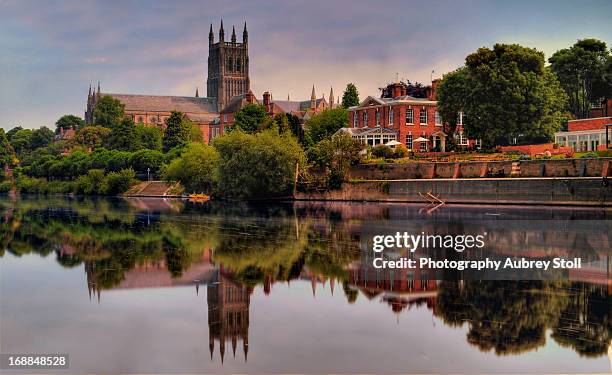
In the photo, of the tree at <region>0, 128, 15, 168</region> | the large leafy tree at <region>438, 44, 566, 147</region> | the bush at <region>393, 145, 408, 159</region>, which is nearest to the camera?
the large leafy tree at <region>438, 44, 566, 147</region>

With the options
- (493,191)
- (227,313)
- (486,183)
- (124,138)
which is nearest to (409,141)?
(486,183)

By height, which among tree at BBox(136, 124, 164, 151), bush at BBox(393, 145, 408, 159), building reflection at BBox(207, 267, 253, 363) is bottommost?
building reflection at BBox(207, 267, 253, 363)

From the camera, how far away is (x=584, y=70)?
97.9 m

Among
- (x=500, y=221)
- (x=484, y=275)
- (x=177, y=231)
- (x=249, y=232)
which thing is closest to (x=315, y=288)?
(x=484, y=275)

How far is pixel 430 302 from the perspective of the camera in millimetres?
21406

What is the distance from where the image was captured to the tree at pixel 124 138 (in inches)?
6097

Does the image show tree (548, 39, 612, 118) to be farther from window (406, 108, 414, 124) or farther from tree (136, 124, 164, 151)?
tree (136, 124, 164, 151)

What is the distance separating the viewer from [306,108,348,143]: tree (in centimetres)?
11075

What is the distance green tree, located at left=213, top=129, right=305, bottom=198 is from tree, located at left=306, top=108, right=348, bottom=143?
26.8 m

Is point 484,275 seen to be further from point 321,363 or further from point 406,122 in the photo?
point 406,122

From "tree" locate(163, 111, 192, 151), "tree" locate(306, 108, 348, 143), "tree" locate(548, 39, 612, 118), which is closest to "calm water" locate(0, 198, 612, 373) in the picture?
"tree" locate(548, 39, 612, 118)

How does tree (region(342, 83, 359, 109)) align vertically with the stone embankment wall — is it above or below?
above

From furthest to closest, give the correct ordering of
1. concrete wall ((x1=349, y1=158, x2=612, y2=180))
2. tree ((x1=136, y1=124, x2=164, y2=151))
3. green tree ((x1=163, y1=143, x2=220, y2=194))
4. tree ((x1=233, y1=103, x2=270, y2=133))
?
tree ((x1=136, y1=124, x2=164, y2=151)), tree ((x1=233, y1=103, x2=270, y2=133)), green tree ((x1=163, y1=143, x2=220, y2=194)), concrete wall ((x1=349, y1=158, x2=612, y2=180))

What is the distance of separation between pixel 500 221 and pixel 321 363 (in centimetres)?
3250
